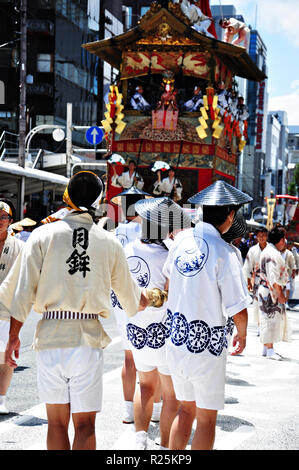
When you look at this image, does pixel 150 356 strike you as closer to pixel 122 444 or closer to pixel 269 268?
pixel 122 444

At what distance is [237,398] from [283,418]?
0.88m

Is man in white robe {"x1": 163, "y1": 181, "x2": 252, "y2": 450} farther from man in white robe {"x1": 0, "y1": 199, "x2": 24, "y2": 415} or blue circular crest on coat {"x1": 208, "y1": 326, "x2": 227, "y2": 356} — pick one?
man in white robe {"x1": 0, "y1": 199, "x2": 24, "y2": 415}

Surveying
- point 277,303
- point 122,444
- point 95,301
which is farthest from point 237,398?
point 95,301

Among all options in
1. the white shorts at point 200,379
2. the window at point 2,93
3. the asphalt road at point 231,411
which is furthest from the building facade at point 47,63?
the white shorts at point 200,379

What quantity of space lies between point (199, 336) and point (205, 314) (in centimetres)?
14

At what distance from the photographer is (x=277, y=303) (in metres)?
9.62

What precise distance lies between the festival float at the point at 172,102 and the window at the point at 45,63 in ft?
83.3

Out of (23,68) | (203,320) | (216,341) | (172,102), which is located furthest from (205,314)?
(23,68)

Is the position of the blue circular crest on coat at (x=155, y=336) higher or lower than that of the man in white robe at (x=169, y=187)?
lower

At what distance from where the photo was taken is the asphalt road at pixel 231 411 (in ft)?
16.9

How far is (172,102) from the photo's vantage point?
49.8ft

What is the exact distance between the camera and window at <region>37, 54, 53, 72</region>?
4019cm

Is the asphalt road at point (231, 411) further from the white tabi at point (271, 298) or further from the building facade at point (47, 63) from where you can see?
the building facade at point (47, 63)

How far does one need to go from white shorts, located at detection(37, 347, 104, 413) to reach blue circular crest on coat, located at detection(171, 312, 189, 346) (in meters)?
0.64
